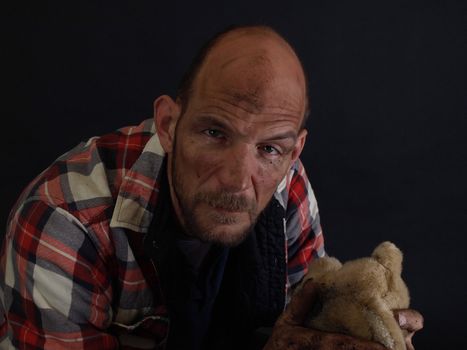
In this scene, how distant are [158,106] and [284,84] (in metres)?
0.25

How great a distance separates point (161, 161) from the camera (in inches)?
50.7

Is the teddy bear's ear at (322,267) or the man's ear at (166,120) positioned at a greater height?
the man's ear at (166,120)

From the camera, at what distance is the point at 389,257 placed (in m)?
1.03

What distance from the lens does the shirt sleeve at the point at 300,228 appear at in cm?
150

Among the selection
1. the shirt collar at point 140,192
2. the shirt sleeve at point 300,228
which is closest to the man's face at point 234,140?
the shirt collar at point 140,192

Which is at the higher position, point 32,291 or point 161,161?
point 161,161

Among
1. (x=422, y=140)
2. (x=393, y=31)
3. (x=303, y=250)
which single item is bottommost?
(x=303, y=250)

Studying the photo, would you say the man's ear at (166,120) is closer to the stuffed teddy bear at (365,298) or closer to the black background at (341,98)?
the stuffed teddy bear at (365,298)

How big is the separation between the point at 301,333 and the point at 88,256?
0.42m

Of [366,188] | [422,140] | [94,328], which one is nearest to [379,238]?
[366,188]

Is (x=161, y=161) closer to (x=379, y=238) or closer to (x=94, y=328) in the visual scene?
(x=94, y=328)

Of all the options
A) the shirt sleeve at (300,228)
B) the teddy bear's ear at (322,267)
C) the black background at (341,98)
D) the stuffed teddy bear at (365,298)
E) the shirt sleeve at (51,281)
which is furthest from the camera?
the black background at (341,98)

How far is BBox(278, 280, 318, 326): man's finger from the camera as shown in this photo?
1029 mm

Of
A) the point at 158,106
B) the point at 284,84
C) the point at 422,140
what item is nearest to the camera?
the point at 284,84
